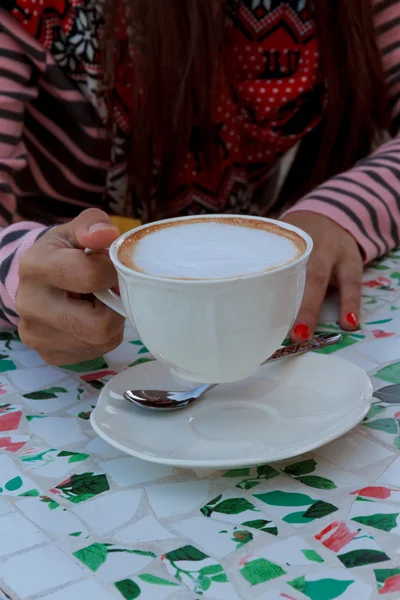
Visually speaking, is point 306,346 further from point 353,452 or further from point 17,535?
point 17,535

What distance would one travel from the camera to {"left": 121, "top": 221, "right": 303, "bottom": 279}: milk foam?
0.48m

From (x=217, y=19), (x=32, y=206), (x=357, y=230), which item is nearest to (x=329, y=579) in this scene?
A: (x=357, y=230)

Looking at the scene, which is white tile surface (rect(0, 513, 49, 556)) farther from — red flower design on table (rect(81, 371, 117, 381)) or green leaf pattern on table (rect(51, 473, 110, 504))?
red flower design on table (rect(81, 371, 117, 381))

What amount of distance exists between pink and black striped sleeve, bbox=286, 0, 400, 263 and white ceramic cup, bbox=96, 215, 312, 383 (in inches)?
15.4

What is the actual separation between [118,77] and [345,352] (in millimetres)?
593

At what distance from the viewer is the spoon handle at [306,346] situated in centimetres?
61

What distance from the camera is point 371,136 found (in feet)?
3.88

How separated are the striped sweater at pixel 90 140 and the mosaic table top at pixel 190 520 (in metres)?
0.25

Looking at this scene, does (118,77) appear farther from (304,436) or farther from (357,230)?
(304,436)

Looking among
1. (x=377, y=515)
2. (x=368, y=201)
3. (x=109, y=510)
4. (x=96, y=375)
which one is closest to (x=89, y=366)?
(x=96, y=375)

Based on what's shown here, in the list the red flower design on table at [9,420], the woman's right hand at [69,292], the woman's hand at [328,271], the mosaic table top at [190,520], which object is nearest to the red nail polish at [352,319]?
the woman's hand at [328,271]

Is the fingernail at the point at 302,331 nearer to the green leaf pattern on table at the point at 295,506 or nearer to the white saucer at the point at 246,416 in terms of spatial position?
the white saucer at the point at 246,416

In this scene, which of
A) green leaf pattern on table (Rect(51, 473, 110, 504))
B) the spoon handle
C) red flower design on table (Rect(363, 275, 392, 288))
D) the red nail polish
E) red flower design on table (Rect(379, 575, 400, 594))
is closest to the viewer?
red flower design on table (Rect(379, 575, 400, 594))

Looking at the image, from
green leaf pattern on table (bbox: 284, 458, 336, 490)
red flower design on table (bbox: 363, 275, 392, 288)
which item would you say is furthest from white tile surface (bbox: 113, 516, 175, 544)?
red flower design on table (bbox: 363, 275, 392, 288)
